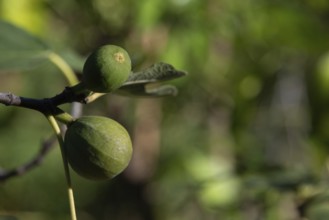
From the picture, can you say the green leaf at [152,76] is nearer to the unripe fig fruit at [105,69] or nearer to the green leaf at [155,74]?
the green leaf at [155,74]

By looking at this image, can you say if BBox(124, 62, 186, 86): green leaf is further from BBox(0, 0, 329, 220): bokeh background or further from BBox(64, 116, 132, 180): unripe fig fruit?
BBox(0, 0, 329, 220): bokeh background

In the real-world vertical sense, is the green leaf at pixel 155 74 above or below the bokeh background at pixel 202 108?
above

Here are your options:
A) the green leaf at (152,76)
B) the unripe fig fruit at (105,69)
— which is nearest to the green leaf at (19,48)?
the green leaf at (152,76)

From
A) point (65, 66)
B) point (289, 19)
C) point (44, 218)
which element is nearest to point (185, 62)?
point (289, 19)

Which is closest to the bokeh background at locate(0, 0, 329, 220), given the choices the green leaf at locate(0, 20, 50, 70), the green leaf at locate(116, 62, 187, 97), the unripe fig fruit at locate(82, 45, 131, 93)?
the green leaf at locate(0, 20, 50, 70)

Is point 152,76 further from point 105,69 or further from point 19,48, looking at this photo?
point 19,48

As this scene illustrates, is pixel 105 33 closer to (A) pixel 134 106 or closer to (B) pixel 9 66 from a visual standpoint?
(A) pixel 134 106

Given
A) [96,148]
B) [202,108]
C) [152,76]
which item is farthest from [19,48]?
[202,108]
